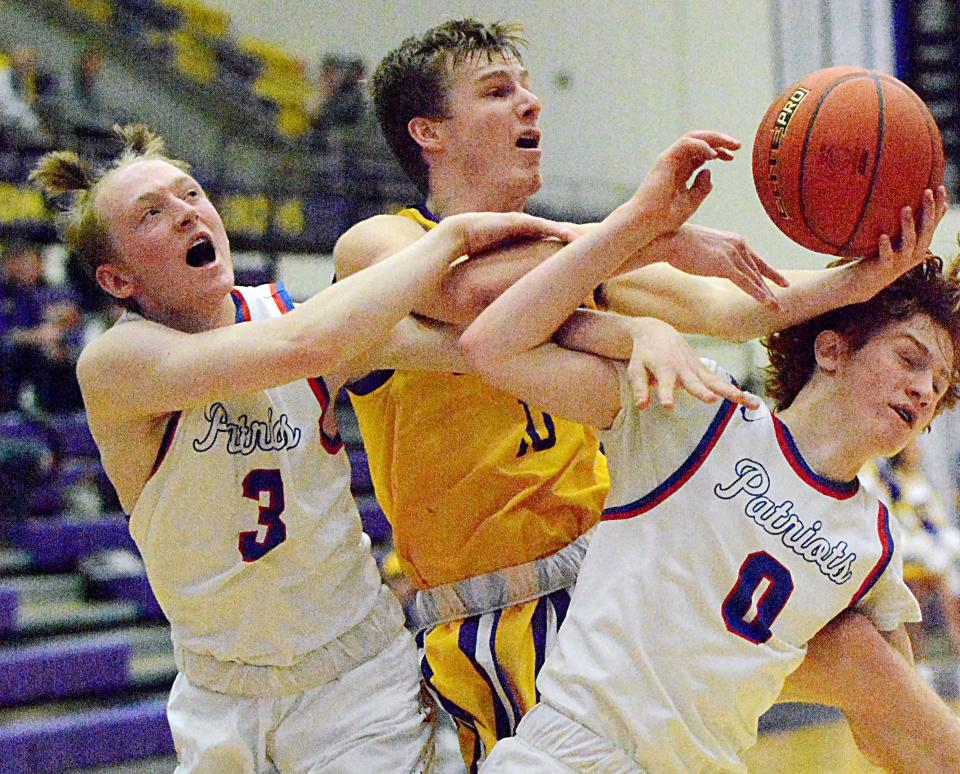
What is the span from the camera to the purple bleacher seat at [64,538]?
24.6ft

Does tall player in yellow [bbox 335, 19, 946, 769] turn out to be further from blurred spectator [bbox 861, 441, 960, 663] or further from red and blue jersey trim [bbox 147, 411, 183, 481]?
blurred spectator [bbox 861, 441, 960, 663]

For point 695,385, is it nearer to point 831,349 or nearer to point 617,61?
point 831,349

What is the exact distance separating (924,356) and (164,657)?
18.4 feet

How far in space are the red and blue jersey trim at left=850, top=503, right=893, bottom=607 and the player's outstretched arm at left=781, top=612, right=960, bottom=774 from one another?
0.14 m

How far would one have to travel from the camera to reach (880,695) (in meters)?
2.70

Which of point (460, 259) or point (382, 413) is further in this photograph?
point (382, 413)

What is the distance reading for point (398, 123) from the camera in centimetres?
308

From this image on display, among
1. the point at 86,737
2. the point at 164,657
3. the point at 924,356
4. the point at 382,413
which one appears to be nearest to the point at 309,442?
the point at 382,413

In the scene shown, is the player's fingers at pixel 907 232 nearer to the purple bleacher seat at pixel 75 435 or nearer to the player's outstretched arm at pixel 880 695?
the player's outstretched arm at pixel 880 695

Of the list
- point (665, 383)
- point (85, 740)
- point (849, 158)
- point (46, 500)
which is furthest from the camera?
point (46, 500)

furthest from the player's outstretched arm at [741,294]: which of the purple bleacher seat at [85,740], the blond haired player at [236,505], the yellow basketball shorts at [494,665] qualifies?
the purple bleacher seat at [85,740]

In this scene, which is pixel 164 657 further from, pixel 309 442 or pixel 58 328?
pixel 309 442

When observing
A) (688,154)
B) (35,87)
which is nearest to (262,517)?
(688,154)

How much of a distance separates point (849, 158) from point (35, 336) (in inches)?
257
